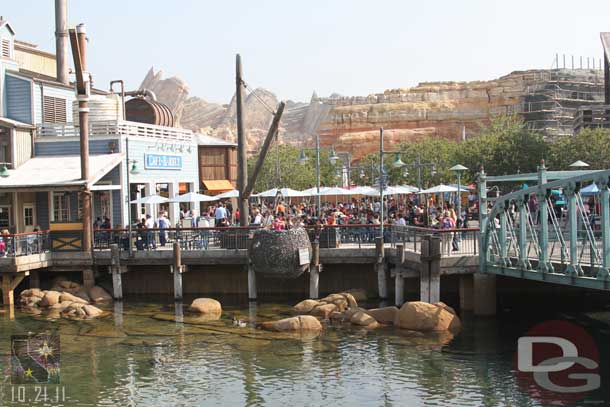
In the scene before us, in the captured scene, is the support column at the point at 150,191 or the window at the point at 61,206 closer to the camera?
the window at the point at 61,206

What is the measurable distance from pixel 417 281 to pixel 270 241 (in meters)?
5.79

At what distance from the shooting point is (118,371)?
2430 centimetres

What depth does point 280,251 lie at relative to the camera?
3259cm

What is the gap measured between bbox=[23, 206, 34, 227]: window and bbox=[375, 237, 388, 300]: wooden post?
1643cm

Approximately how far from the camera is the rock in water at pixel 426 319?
2822cm

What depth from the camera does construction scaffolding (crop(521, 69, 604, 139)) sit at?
98125mm

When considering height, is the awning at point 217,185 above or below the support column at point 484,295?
above

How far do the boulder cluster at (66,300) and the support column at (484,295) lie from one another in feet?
42.3

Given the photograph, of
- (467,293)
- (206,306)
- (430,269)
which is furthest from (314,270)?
(467,293)

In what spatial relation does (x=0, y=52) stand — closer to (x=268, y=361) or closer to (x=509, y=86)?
(x=268, y=361)

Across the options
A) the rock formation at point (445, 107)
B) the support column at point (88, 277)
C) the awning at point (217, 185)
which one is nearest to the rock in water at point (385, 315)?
the support column at point (88, 277)

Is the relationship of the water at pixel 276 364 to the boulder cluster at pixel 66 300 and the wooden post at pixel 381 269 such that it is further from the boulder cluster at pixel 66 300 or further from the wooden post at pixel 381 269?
the wooden post at pixel 381 269

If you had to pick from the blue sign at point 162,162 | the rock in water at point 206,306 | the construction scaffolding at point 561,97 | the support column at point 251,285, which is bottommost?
the rock in water at point 206,306

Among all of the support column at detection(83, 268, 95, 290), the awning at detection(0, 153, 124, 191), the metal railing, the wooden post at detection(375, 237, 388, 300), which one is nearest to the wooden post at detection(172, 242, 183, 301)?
the support column at detection(83, 268, 95, 290)
